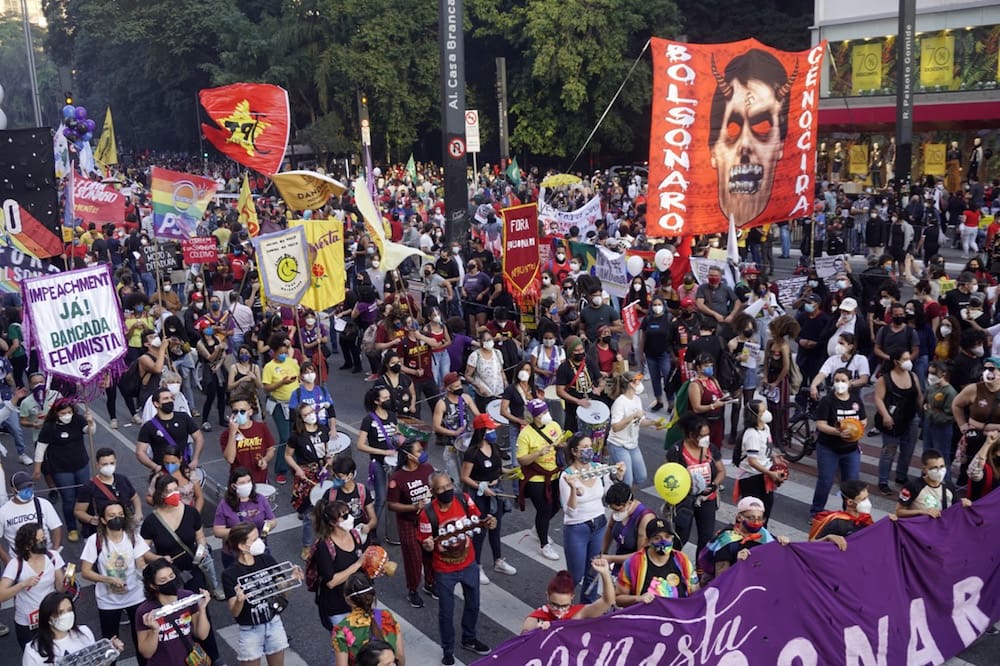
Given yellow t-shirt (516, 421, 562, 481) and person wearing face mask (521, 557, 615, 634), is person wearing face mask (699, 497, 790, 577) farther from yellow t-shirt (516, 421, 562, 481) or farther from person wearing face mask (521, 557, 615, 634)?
yellow t-shirt (516, 421, 562, 481)

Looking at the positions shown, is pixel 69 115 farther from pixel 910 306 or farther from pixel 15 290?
pixel 910 306

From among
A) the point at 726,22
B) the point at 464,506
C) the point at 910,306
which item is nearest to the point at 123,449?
the point at 464,506

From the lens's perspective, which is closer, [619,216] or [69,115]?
[619,216]

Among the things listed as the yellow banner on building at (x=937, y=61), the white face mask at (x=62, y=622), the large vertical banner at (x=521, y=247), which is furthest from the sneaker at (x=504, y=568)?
the yellow banner on building at (x=937, y=61)

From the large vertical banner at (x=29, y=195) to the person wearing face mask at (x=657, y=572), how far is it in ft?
33.0

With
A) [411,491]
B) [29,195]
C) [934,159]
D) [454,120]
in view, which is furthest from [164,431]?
[934,159]

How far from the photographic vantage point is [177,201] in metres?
18.9

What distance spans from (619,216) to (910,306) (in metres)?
14.1

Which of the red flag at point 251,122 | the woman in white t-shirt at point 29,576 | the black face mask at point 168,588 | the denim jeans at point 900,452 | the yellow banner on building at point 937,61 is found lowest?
the denim jeans at point 900,452

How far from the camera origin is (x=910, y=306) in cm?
1231

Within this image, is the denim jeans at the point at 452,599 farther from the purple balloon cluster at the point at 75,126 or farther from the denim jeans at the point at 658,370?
the purple balloon cluster at the point at 75,126

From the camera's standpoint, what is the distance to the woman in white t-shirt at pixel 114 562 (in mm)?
7172

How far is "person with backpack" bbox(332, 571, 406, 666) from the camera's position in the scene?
596 centimetres

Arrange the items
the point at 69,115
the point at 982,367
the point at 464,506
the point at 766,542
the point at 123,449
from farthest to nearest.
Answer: the point at 69,115
the point at 123,449
the point at 982,367
the point at 464,506
the point at 766,542
